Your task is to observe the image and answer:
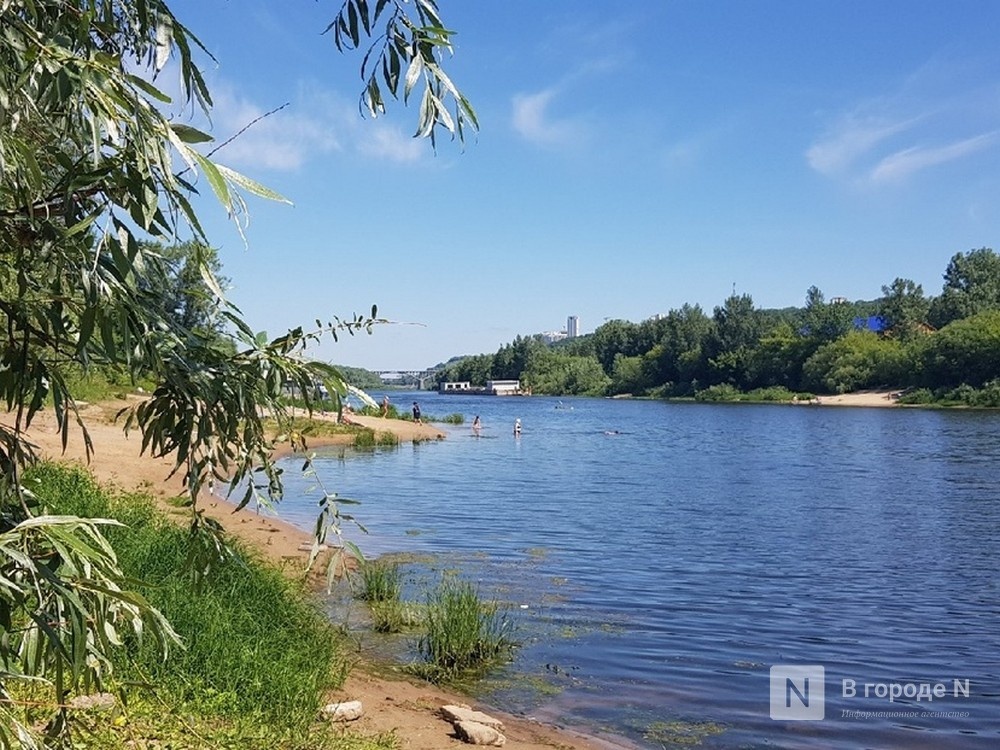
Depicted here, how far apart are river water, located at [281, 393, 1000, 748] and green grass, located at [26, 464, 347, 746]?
5.02 feet

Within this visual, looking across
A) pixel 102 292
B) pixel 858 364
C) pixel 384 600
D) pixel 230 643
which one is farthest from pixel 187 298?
pixel 858 364

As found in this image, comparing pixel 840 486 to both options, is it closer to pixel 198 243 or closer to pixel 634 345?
pixel 198 243

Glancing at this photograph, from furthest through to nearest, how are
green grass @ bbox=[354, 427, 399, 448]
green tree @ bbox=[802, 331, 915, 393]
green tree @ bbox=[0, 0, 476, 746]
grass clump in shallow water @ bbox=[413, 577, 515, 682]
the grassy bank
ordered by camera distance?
green tree @ bbox=[802, 331, 915, 393], green grass @ bbox=[354, 427, 399, 448], grass clump in shallow water @ bbox=[413, 577, 515, 682], the grassy bank, green tree @ bbox=[0, 0, 476, 746]

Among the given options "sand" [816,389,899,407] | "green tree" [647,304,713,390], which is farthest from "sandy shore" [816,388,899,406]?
"green tree" [647,304,713,390]

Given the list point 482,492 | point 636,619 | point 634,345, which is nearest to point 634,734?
point 636,619

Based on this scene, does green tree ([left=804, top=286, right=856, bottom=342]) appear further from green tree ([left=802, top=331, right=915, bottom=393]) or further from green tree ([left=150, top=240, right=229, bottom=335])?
green tree ([left=150, top=240, right=229, bottom=335])

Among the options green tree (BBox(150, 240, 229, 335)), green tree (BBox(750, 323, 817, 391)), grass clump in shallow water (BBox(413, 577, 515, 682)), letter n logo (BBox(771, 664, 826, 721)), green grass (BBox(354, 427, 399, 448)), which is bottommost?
letter n logo (BBox(771, 664, 826, 721))

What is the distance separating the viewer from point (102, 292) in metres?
1.87

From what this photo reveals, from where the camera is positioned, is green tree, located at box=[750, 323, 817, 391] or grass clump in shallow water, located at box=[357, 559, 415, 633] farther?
green tree, located at box=[750, 323, 817, 391]

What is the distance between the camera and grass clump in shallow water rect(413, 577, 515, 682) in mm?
10320

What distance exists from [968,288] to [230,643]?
474 feet

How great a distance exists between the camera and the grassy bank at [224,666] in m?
5.35

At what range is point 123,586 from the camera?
6.60ft

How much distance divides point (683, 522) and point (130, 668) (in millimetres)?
18807
